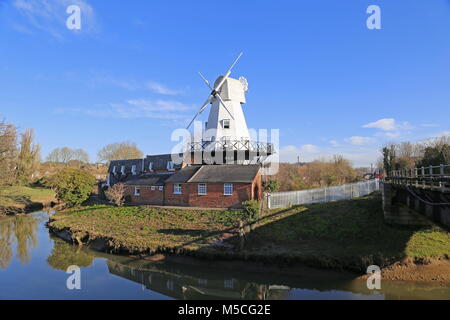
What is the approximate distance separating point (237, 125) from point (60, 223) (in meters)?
19.2

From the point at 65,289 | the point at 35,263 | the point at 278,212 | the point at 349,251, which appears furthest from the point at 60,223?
the point at 349,251

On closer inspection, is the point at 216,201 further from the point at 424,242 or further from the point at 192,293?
the point at 424,242

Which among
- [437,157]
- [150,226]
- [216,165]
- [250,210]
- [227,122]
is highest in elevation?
[227,122]

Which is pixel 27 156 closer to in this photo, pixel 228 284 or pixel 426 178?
pixel 228 284

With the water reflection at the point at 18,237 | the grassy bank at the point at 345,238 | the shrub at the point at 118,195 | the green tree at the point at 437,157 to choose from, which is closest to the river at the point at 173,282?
the water reflection at the point at 18,237

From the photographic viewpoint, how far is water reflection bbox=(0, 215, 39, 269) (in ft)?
60.1

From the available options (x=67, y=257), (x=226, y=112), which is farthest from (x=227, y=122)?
(x=67, y=257)

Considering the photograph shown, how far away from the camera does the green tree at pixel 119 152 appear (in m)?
61.3

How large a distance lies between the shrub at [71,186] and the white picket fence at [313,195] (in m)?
20.7

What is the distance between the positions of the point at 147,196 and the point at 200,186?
24.2ft

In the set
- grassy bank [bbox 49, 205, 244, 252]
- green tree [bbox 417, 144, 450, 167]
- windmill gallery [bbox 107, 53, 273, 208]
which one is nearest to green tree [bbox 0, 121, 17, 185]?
grassy bank [bbox 49, 205, 244, 252]

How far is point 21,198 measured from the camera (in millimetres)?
38906

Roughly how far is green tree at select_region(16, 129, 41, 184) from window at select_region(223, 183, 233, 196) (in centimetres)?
3721

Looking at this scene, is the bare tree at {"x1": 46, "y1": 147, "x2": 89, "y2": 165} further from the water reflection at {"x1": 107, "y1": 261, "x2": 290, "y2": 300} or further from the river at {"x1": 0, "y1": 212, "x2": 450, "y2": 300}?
the water reflection at {"x1": 107, "y1": 261, "x2": 290, "y2": 300}
